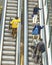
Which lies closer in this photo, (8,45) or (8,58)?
(8,58)

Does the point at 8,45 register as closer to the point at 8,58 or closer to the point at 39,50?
the point at 8,58

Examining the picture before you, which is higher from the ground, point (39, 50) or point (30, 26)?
point (30, 26)

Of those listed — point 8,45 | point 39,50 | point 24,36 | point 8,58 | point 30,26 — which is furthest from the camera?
point 30,26

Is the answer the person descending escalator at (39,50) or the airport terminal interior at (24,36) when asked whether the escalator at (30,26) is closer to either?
the airport terminal interior at (24,36)

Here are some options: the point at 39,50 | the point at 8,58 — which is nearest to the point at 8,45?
the point at 8,58

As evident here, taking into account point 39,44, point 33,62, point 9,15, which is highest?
point 9,15

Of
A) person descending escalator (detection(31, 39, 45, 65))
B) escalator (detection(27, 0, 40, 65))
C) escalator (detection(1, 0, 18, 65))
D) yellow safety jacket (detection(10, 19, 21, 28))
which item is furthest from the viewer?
yellow safety jacket (detection(10, 19, 21, 28))

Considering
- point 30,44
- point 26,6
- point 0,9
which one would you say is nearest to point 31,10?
point 26,6

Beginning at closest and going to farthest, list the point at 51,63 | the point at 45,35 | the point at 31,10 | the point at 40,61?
the point at 51,63, the point at 40,61, the point at 45,35, the point at 31,10

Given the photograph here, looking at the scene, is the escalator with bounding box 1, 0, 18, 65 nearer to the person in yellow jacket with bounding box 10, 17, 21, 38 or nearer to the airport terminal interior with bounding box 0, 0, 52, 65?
the airport terminal interior with bounding box 0, 0, 52, 65

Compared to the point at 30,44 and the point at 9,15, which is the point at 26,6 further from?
the point at 30,44

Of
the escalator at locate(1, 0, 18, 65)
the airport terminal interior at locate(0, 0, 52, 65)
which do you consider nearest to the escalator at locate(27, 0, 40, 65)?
the airport terminal interior at locate(0, 0, 52, 65)

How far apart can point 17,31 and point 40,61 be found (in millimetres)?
2650

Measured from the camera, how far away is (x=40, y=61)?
48.0 feet
